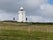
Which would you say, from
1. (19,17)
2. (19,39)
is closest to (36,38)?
(19,39)

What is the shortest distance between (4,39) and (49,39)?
17.3 ft

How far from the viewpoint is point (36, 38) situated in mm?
26656

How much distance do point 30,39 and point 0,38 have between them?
11.4 feet

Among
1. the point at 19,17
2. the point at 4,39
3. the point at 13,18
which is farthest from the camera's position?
the point at 19,17

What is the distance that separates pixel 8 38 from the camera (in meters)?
26.0

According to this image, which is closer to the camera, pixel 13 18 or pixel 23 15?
pixel 13 18

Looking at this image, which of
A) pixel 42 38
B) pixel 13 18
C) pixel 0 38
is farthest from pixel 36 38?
pixel 13 18

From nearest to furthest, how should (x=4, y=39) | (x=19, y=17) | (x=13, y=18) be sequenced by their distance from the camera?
(x=4, y=39) < (x=13, y=18) < (x=19, y=17)

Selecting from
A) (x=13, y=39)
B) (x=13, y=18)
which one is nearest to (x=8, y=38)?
(x=13, y=39)

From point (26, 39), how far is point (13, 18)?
68280 millimetres

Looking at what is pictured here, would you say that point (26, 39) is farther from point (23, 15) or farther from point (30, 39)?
point (23, 15)

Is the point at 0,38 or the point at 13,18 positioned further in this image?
the point at 13,18

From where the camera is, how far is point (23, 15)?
104 meters

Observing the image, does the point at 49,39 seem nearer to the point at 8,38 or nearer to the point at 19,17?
the point at 8,38
